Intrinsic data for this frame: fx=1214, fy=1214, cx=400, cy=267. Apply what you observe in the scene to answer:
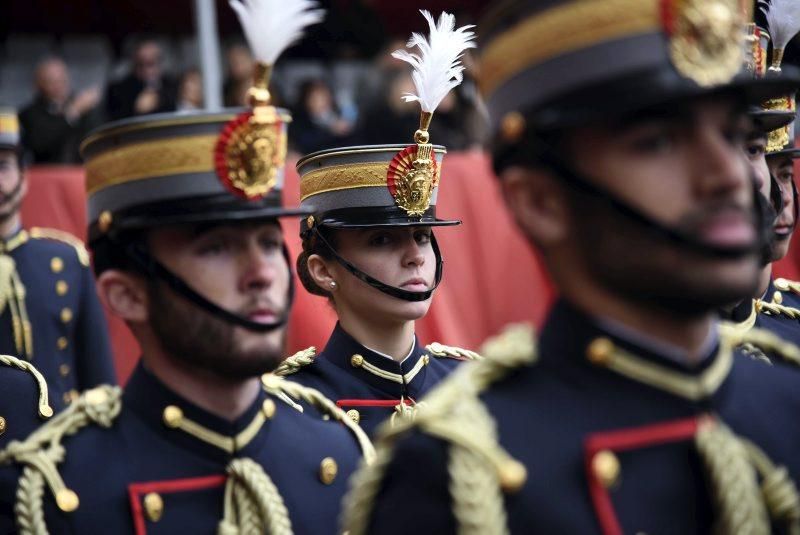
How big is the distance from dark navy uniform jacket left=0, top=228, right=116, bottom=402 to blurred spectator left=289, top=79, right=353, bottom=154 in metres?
3.32

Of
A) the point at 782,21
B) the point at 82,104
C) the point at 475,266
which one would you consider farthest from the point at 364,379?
the point at 82,104

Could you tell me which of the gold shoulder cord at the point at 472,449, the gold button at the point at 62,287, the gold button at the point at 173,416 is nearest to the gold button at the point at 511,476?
the gold shoulder cord at the point at 472,449

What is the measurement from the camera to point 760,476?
7.64 ft

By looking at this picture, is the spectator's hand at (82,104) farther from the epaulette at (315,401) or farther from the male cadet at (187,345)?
the male cadet at (187,345)

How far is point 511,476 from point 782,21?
2.58 meters

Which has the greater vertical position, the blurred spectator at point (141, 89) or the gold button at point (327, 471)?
the blurred spectator at point (141, 89)

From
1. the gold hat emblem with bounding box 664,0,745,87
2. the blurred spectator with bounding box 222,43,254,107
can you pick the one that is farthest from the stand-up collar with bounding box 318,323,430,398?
the blurred spectator with bounding box 222,43,254,107

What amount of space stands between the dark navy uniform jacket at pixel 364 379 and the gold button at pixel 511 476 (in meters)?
2.28

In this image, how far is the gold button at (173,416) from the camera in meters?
2.98

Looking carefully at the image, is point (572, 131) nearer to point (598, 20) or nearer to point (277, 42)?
point (598, 20)

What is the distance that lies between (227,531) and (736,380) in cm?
124

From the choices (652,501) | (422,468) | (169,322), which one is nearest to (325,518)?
(169,322)

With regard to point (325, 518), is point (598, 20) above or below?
above

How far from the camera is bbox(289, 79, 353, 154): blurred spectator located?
9742 mm
